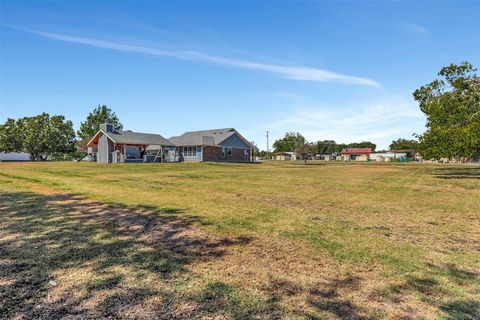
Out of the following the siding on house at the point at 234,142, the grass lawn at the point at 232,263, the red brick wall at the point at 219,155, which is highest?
the siding on house at the point at 234,142

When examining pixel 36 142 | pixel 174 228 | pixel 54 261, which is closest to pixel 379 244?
pixel 174 228

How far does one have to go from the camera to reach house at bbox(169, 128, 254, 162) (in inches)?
1848

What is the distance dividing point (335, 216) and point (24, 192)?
985cm

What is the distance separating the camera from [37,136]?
2274 inches

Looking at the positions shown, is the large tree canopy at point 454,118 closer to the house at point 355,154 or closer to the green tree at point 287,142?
the green tree at point 287,142

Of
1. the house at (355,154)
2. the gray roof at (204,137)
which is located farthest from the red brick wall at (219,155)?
the house at (355,154)

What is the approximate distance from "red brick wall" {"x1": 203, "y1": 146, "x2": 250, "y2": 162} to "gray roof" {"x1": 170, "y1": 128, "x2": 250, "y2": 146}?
105cm

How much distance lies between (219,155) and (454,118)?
104ft

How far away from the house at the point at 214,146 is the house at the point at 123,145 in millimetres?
3729

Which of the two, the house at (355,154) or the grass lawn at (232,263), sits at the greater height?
the house at (355,154)

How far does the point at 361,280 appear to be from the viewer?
4.11 meters

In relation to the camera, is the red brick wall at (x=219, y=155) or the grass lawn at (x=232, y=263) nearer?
the grass lawn at (x=232, y=263)

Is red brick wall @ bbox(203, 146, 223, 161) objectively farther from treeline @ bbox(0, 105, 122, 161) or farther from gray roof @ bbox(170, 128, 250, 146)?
treeline @ bbox(0, 105, 122, 161)

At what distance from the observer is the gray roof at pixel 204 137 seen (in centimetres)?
4722
